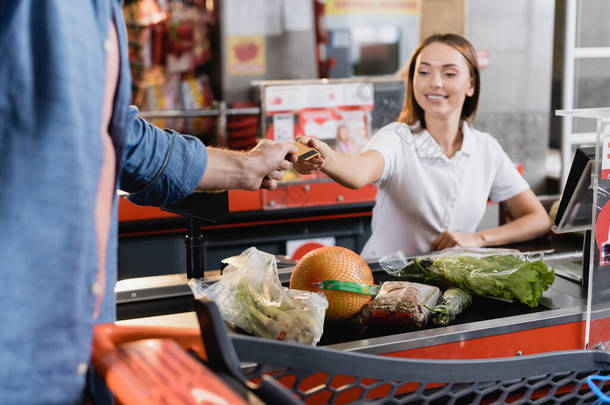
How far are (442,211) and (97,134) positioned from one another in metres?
2.00

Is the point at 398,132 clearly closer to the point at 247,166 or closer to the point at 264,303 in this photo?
the point at 247,166

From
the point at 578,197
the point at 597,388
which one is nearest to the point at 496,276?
the point at 578,197

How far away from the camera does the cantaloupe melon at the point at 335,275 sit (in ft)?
5.17

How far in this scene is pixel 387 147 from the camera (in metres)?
2.65

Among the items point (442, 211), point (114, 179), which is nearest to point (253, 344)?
point (114, 179)

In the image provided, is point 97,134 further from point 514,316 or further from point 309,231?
point 309,231

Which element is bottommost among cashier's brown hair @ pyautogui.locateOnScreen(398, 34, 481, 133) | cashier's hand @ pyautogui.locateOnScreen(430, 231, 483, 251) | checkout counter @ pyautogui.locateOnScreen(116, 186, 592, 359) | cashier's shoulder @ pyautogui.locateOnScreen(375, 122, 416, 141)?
checkout counter @ pyautogui.locateOnScreen(116, 186, 592, 359)

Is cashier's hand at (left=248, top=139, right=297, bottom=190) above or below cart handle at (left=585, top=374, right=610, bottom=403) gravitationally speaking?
above

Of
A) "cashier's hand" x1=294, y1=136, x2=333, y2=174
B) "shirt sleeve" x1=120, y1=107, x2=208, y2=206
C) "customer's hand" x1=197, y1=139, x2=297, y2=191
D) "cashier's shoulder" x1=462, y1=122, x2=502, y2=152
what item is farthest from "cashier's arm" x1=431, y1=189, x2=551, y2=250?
"shirt sleeve" x1=120, y1=107, x2=208, y2=206

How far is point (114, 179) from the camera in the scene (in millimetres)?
1044

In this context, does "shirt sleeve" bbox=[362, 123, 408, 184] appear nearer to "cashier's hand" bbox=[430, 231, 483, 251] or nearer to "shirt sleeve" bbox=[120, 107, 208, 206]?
"cashier's hand" bbox=[430, 231, 483, 251]

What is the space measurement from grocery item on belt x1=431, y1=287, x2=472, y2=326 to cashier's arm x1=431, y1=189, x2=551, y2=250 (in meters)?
0.75

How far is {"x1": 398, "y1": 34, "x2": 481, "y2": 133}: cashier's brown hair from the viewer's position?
2.60m

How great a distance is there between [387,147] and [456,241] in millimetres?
487
